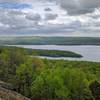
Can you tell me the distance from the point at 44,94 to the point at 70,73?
25.3ft

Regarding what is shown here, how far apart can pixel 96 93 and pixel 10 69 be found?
114 feet

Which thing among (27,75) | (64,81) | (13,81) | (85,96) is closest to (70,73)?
(64,81)

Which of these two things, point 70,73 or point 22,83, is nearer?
point 70,73

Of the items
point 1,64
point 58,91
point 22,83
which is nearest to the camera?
point 58,91

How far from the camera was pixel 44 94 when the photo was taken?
57938 millimetres

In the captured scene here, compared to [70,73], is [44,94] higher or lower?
lower

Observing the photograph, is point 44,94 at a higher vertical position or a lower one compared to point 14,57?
lower

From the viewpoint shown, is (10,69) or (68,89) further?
(10,69)

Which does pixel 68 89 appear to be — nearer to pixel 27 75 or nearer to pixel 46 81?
pixel 46 81

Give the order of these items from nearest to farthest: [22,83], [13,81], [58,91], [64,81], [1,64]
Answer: [58,91] → [64,81] → [22,83] → [13,81] → [1,64]

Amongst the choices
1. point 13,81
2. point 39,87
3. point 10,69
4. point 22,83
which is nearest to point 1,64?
point 10,69

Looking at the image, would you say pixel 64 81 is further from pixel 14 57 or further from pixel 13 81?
pixel 14 57

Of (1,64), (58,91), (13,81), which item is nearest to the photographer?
(58,91)

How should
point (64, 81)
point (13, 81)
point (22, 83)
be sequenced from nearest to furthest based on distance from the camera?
point (64, 81)
point (22, 83)
point (13, 81)
